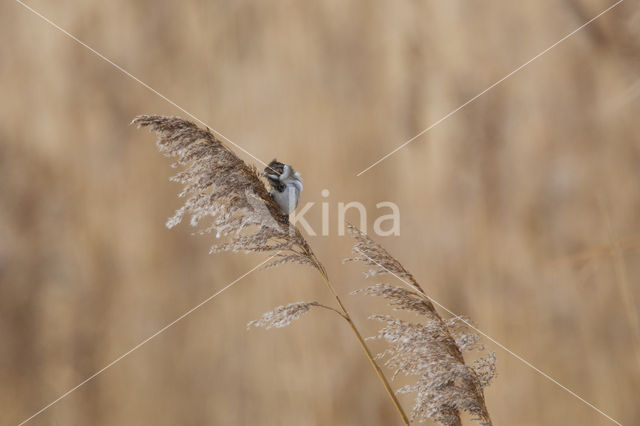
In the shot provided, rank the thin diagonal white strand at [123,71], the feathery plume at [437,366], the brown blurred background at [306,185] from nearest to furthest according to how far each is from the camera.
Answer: the feathery plume at [437,366]
the brown blurred background at [306,185]
the thin diagonal white strand at [123,71]

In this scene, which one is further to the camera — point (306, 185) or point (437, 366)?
point (306, 185)

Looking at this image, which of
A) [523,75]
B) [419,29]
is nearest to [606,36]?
[523,75]

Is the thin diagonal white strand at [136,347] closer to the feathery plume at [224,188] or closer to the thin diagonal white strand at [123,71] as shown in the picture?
the thin diagonal white strand at [123,71]

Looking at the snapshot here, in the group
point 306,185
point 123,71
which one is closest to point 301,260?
point 306,185

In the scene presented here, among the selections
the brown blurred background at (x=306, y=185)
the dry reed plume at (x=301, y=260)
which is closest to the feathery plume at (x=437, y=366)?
the dry reed plume at (x=301, y=260)

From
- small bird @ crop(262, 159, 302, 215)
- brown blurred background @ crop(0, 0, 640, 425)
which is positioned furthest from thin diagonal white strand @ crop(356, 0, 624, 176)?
small bird @ crop(262, 159, 302, 215)

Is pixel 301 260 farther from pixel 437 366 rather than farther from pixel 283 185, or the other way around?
pixel 437 366

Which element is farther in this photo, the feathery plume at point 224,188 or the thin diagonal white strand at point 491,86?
the thin diagonal white strand at point 491,86
